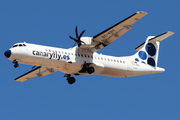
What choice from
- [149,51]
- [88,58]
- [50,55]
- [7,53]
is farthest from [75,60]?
[149,51]

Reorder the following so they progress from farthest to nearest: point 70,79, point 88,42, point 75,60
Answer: point 70,79 < point 88,42 < point 75,60

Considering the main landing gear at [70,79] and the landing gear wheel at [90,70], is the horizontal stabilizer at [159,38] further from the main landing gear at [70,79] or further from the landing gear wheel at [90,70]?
the main landing gear at [70,79]

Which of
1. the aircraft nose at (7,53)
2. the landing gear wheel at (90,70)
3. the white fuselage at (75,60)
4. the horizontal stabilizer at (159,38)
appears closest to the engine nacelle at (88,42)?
the white fuselage at (75,60)

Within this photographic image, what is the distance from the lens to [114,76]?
25.8 meters

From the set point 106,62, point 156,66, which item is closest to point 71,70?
point 106,62

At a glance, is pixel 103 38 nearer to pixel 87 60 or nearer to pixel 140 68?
pixel 87 60

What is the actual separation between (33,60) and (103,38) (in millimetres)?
5199

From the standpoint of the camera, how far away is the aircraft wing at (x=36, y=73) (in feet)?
87.1

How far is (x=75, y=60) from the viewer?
23734 mm

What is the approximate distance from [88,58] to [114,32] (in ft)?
8.44

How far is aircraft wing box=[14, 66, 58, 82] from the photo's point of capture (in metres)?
26.5

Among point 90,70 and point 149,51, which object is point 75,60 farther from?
point 149,51

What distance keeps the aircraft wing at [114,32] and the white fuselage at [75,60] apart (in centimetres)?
95

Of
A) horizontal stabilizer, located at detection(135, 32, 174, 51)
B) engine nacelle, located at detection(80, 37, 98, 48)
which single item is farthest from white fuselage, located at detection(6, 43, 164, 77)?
horizontal stabilizer, located at detection(135, 32, 174, 51)
